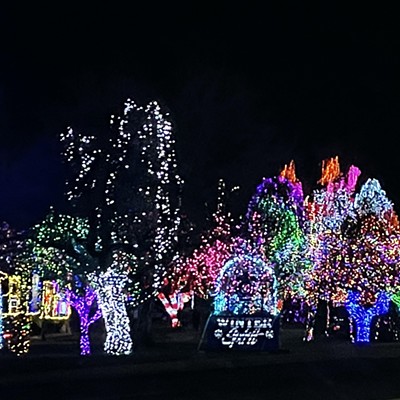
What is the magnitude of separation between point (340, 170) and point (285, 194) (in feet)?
30.4

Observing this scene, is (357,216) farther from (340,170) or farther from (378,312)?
(340,170)

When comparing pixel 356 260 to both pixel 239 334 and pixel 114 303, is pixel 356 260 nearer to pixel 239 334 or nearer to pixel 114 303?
pixel 239 334

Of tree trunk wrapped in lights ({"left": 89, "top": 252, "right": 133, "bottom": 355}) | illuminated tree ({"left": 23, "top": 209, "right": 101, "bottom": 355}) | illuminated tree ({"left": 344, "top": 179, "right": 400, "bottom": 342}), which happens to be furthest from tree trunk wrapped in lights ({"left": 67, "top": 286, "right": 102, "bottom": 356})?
illuminated tree ({"left": 344, "top": 179, "right": 400, "bottom": 342})

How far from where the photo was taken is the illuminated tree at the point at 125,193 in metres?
24.8

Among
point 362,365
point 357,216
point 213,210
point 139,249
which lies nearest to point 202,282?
point 213,210

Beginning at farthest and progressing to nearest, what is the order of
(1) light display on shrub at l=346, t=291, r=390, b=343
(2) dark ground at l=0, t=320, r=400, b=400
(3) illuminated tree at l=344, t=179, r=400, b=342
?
(1) light display on shrub at l=346, t=291, r=390, b=343 < (3) illuminated tree at l=344, t=179, r=400, b=342 < (2) dark ground at l=0, t=320, r=400, b=400

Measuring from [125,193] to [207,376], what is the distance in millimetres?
7592

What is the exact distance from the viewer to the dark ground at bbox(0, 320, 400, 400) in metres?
15.7

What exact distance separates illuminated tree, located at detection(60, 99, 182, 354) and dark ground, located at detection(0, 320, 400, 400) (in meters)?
2.51

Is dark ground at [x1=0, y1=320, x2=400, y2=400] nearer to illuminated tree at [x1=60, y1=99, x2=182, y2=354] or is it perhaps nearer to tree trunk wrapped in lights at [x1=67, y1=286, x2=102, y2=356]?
illuminated tree at [x1=60, y1=99, x2=182, y2=354]

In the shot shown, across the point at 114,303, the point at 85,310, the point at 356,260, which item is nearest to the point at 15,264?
the point at 85,310

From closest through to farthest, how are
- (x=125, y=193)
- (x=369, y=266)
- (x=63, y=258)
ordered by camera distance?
(x=125, y=193) → (x=63, y=258) → (x=369, y=266)

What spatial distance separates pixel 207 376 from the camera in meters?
19.1

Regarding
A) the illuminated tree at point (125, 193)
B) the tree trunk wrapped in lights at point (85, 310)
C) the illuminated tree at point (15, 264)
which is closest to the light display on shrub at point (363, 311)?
the illuminated tree at point (125, 193)
